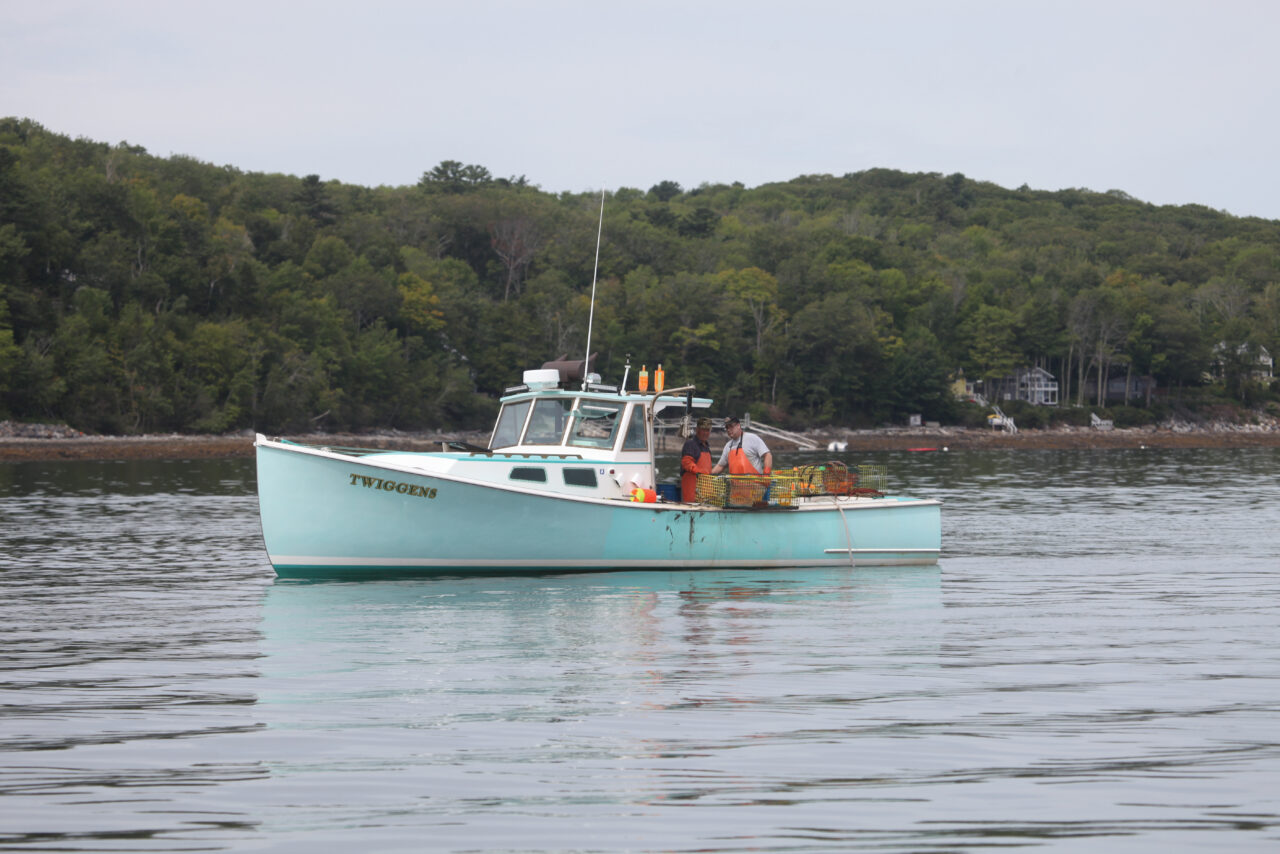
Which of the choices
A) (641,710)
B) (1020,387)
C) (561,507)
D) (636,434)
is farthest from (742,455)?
(1020,387)

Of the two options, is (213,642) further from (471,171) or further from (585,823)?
(471,171)

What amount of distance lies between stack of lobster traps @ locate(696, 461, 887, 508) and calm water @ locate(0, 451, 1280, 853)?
3.88 ft

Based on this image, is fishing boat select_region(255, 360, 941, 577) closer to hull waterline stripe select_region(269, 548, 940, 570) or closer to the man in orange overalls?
hull waterline stripe select_region(269, 548, 940, 570)

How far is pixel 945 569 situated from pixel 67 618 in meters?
13.2

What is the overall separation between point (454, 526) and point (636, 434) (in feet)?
10.6

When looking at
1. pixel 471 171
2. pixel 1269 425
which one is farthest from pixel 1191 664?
pixel 471 171

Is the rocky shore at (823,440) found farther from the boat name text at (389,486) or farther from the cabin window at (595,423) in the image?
the boat name text at (389,486)

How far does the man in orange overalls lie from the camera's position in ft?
64.8

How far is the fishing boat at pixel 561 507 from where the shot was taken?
17.8m

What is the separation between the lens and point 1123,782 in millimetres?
8164

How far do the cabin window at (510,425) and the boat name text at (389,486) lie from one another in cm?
218

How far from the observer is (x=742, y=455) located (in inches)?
789

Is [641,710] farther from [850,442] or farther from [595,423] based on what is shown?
[850,442]

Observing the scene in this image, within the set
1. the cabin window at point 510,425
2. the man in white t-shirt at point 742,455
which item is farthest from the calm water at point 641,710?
the cabin window at point 510,425
